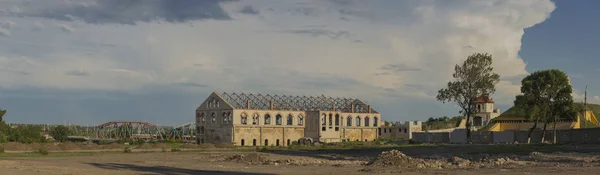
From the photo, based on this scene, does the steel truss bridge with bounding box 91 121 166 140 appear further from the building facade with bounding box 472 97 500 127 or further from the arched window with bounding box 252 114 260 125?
the building facade with bounding box 472 97 500 127

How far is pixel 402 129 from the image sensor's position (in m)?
142

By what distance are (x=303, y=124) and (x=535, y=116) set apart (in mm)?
46330

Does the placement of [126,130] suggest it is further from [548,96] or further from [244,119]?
[548,96]

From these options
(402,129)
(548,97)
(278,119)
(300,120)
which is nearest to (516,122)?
(402,129)

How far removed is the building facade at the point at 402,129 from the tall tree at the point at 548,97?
152 ft

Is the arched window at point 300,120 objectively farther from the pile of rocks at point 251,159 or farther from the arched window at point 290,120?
the pile of rocks at point 251,159

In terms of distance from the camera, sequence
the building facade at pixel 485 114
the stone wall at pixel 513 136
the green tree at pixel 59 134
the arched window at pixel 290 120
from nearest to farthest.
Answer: the stone wall at pixel 513 136 < the arched window at pixel 290 120 < the building facade at pixel 485 114 < the green tree at pixel 59 134

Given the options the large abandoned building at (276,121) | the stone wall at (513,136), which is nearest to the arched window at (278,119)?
the large abandoned building at (276,121)

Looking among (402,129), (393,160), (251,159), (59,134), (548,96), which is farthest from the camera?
(59,134)

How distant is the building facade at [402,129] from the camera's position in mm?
139750

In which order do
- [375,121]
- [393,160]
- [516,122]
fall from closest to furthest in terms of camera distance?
1. [393,160]
2. [516,122]
3. [375,121]

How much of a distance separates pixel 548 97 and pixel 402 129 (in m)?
51.4

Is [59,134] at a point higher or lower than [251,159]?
lower

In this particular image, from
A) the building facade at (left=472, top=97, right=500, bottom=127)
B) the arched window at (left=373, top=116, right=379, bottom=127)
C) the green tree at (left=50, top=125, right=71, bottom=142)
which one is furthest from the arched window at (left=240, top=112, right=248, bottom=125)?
the green tree at (left=50, top=125, right=71, bottom=142)
